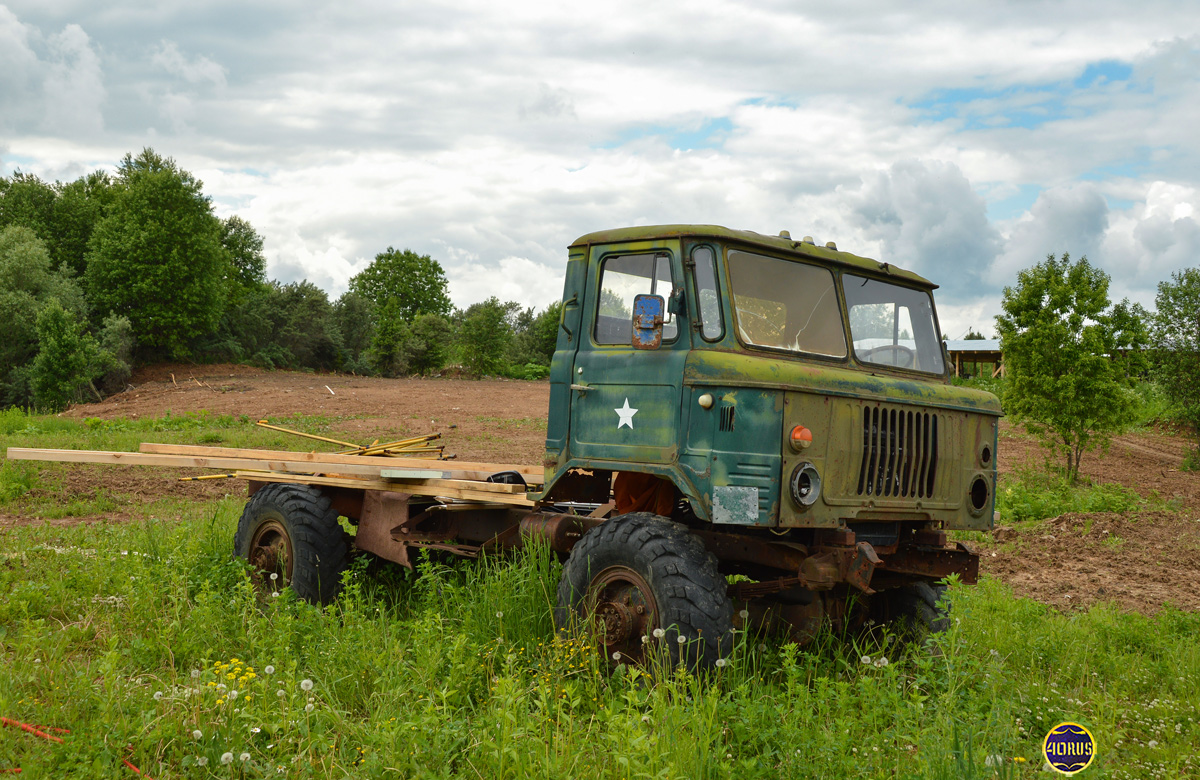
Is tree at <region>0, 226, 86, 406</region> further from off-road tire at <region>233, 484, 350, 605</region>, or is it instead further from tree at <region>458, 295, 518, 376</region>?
off-road tire at <region>233, 484, 350, 605</region>

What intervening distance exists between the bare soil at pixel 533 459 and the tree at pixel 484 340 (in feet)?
22.9

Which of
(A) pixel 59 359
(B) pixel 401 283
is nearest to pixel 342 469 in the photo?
(A) pixel 59 359

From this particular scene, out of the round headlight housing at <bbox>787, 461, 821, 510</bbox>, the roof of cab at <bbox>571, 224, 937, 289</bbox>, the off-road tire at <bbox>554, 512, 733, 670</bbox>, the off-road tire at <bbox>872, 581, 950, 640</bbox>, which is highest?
the roof of cab at <bbox>571, 224, 937, 289</bbox>

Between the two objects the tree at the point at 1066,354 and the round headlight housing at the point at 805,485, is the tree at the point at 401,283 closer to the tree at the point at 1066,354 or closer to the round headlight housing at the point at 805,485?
the tree at the point at 1066,354

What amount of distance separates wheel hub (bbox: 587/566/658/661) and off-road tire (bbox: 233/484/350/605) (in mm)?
2777

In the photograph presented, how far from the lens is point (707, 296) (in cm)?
574

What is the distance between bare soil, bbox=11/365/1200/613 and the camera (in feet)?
32.9

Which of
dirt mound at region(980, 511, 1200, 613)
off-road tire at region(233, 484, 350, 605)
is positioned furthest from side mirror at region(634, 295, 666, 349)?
dirt mound at region(980, 511, 1200, 613)

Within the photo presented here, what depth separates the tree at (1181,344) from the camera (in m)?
22.3

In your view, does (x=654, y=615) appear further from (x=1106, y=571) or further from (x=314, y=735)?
(x=1106, y=571)

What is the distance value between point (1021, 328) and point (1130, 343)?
173 centimetres

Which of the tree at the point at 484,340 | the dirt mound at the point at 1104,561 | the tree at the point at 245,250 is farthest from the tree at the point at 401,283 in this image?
the dirt mound at the point at 1104,561

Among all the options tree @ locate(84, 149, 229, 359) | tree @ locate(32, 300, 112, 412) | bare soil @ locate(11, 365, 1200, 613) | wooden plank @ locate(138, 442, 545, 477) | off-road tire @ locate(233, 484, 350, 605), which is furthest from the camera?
tree @ locate(84, 149, 229, 359)

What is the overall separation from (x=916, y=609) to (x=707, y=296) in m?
2.74
